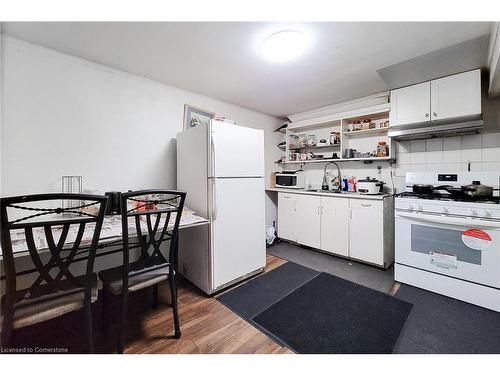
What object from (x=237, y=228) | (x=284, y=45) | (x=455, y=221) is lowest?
(x=237, y=228)

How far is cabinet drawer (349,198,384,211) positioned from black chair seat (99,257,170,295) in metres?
2.34

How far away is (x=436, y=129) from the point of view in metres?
2.29

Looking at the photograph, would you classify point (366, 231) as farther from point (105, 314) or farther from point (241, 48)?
point (105, 314)

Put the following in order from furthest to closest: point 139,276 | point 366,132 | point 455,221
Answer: point 366,132, point 455,221, point 139,276

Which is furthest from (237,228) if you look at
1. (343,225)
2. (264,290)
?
(343,225)

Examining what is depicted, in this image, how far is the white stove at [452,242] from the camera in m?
1.83

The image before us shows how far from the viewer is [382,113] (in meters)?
2.93

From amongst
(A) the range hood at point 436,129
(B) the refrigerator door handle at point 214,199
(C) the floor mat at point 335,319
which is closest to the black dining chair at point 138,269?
(B) the refrigerator door handle at point 214,199

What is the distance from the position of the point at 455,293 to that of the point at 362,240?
946mm

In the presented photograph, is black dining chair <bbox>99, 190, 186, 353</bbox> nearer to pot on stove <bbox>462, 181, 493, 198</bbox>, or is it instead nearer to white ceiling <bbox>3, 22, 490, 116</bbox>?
white ceiling <bbox>3, 22, 490, 116</bbox>

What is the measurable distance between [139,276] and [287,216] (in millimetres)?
2514

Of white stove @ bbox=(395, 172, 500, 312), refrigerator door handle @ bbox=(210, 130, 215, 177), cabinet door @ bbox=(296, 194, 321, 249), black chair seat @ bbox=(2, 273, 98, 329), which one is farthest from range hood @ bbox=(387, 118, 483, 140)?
black chair seat @ bbox=(2, 273, 98, 329)

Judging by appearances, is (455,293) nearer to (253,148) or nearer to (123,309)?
(253,148)

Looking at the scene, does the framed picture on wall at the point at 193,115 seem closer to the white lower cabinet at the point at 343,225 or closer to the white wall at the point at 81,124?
the white wall at the point at 81,124
